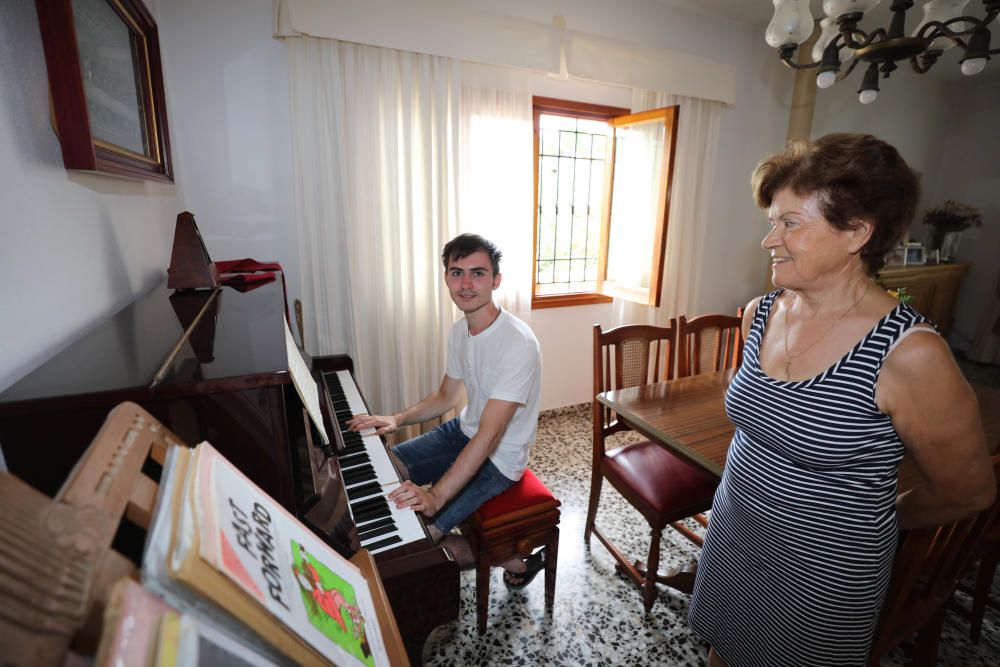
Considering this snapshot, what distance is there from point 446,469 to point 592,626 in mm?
840

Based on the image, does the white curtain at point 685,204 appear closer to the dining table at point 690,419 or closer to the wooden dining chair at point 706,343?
the wooden dining chair at point 706,343

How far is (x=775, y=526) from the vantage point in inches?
40.1

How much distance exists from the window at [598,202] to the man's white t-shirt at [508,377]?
1.59m

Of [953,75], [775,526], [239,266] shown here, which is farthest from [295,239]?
[953,75]

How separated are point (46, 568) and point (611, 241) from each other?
3.36 metres

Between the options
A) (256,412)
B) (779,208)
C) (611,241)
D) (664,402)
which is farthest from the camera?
(611,241)

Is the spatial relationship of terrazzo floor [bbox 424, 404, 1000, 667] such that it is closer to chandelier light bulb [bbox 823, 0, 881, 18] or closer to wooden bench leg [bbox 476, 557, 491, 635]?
wooden bench leg [bbox 476, 557, 491, 635]

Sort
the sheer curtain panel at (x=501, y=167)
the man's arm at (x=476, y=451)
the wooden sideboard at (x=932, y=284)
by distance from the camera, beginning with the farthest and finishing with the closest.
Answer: the wooden sideboard at (x=932, y=284), the sheer curtain panel at (x=501, y=167), the man's arm at (x=476, y=451)

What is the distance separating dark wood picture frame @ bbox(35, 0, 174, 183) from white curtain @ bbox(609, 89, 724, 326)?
2.77 m

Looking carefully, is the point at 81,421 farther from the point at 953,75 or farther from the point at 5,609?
the point at 953,75

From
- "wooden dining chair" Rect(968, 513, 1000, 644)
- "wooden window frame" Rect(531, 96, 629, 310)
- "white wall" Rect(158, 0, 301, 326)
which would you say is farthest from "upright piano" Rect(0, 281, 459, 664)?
"wooden window frame" Rect(531, 96, 629, 310)

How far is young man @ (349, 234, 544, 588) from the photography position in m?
1.48

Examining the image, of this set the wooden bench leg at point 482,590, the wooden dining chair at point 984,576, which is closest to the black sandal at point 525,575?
the wooden bench leg at point 482,590

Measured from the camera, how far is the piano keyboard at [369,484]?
1107mm
